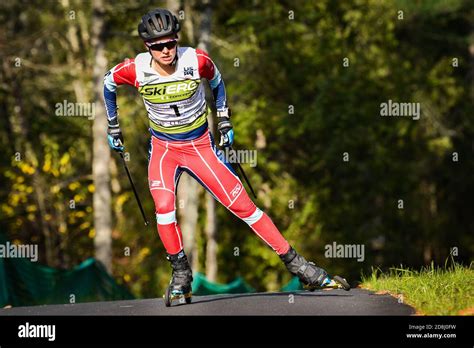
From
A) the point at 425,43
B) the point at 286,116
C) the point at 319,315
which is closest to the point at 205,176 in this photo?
the point at 319,315

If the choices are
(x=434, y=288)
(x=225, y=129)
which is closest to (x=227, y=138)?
(x=225, y=129)

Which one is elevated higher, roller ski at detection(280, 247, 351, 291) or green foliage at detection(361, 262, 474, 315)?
roller ski at detection(280, 247, 351, 291)

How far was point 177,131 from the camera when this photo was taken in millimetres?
9539

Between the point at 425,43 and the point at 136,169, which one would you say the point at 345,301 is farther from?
the point at 425,43

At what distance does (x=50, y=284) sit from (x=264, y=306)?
5774 mm

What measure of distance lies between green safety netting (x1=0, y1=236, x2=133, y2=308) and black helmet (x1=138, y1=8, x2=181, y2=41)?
16.4 ft

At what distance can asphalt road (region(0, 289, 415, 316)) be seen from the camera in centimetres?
886

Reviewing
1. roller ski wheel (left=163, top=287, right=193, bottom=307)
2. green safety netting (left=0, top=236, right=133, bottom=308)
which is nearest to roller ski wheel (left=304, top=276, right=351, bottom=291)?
roller ski wheel (left=163, top=287, right=193, bottom=307)

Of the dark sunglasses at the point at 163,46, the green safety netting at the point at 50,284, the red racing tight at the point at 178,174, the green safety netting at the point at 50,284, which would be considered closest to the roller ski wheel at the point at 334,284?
the red racing tight at the point at 178,174

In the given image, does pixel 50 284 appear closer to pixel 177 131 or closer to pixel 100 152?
pixel 177 131

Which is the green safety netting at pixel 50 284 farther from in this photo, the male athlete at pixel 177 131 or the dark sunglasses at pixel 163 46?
the dark sunglasses at pixel 163 46

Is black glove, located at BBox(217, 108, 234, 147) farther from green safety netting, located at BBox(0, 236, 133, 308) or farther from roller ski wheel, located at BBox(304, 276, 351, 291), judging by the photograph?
green safety netting, located at BBox(0, 236, 133, 308)

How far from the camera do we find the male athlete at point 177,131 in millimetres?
9312

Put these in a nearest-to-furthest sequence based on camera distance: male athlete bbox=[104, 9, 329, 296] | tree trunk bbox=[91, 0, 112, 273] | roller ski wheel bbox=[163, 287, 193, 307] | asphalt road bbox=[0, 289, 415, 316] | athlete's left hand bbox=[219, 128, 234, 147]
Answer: asphalt road bbox=[0, 289, 415, 316] < male athlete bbox=[104, 9, 329, 296] < roller ski wheel bbox=[163, 287, 193, 307] < athlete's left hand bbox=[219, 128, 234, 147] < tree trunk bbox=[91, 0, 112, 273]
